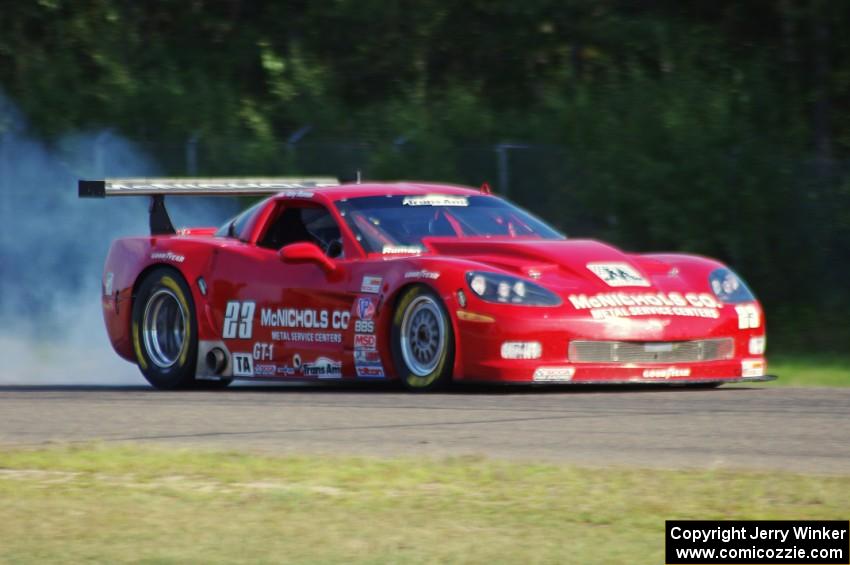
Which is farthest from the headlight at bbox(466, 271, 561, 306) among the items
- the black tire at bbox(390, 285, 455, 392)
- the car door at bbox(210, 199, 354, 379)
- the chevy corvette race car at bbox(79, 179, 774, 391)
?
the car door at bbox(210, 199, 354, 379)

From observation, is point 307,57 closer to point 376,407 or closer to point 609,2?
point 609,2

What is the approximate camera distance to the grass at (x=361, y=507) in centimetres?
467

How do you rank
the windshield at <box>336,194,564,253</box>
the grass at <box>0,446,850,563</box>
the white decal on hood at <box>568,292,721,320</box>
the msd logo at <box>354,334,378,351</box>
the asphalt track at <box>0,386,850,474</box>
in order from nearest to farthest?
the grass at <box>0,446,850,563</box>
the asphalt track at <box>0,386,850,474</box>
the white decal on hood at <box>568,292,721,320</box>
the msd logo at <box>354,334,378,351</box>
the windshield at <box>336,194,564,253</box>

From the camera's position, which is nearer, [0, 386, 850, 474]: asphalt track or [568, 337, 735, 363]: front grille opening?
[0, 386, 850, 474]: asphalt track

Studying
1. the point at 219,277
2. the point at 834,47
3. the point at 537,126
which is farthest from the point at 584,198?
the point at 219,277

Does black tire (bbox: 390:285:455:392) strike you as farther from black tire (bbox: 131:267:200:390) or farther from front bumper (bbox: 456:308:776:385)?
black tire (bbox: 131:267:200:390)

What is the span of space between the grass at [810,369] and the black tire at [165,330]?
3.68 meters

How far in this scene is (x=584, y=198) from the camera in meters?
17.4

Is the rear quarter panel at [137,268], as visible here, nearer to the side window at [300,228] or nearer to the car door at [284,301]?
the car door at [284,301]

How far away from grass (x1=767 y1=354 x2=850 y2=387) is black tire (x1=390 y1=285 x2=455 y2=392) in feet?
7.64

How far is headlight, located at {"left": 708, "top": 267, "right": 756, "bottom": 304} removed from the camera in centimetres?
962

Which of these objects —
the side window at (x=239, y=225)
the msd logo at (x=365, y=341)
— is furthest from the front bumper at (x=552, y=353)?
the side window at (x=239, y=225)

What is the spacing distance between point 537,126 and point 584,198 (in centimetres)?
257

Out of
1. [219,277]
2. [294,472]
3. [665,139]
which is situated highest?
[665,139]
